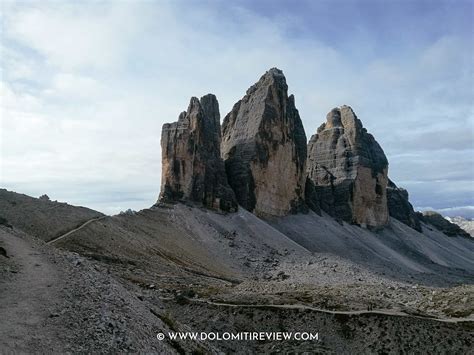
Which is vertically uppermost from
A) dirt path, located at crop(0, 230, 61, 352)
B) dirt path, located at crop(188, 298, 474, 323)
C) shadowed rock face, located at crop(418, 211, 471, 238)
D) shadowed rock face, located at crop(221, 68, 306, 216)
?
shadowed rock face, located at crop(221, 68, 306, 216)

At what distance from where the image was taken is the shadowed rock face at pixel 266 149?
87.4 metres

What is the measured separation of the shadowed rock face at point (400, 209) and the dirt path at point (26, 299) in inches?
5162

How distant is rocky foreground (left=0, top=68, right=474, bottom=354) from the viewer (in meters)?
16.6

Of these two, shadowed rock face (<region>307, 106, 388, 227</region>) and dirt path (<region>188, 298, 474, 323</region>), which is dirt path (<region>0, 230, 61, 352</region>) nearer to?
dirt path (<region>188, 298, 474, 323</region>)

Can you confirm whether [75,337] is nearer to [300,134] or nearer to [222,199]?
[222,199]

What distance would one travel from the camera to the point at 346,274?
184 feet

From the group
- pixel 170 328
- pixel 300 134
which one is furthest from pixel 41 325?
pixel 300 134

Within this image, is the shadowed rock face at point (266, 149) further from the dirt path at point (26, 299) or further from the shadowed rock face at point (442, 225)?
the shadowed rock face at point (442, 225)

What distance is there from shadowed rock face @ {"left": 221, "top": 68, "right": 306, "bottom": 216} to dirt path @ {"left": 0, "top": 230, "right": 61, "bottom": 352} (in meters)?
64.4

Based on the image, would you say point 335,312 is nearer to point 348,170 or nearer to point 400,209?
point 348,170

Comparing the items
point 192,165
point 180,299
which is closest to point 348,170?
point 192,165

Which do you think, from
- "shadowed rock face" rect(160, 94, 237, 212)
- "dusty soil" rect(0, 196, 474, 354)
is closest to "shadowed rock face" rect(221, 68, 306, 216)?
"shadowed rock face" rect(160, 94, 237, 212)

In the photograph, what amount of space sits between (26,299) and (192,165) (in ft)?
202

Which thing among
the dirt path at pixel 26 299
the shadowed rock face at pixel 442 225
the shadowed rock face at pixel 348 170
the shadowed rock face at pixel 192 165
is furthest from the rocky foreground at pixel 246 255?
the shadowed rock face at pixel 442 225
